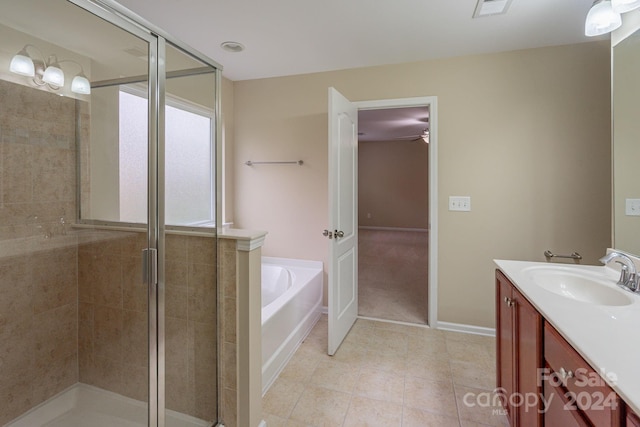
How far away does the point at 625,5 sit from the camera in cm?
137

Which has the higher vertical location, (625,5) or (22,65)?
(625,5)

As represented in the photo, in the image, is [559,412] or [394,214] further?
[394,214]

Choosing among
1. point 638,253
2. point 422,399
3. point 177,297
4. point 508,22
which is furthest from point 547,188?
point 177,297

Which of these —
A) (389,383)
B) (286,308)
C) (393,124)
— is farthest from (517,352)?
(393,124)

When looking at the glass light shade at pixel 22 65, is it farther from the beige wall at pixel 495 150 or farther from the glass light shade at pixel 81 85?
the beige wall at pixel 495 150

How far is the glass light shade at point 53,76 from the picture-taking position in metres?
1.67

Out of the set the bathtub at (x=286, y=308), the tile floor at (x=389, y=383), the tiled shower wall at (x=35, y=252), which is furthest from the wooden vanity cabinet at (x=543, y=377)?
the tiled shower wall at (x=35, y=252)

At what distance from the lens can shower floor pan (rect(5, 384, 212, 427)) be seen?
1.48 metres

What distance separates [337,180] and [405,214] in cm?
640

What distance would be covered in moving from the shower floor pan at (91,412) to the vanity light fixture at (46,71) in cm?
175

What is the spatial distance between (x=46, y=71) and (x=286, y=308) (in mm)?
2031

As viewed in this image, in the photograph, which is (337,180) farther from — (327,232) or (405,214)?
(405,214)

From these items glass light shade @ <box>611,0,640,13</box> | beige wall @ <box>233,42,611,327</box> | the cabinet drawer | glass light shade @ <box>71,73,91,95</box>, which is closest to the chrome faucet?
the cabinet drawer

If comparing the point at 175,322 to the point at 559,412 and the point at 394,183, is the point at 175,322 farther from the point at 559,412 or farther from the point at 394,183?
the point at 394,183
